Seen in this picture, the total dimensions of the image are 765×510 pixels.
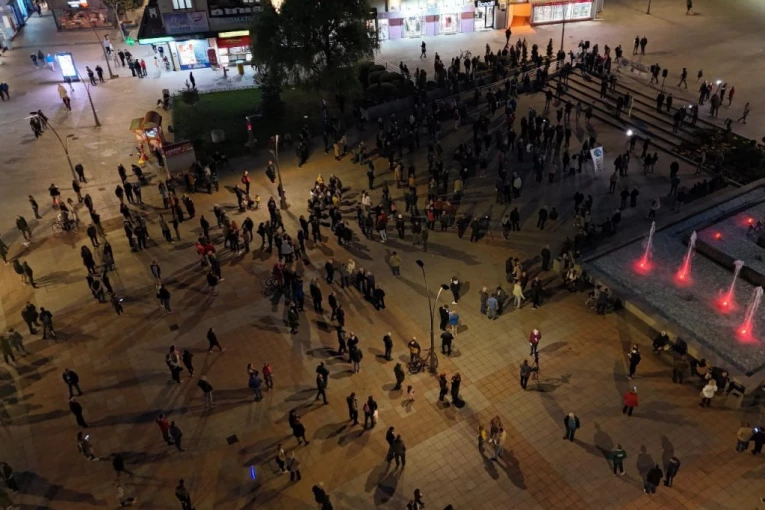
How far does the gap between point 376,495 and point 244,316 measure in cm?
980

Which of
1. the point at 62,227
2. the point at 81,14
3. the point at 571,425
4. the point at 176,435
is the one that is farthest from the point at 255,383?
the point at 81,14

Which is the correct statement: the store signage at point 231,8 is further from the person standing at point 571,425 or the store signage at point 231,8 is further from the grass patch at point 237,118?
the person standing at point 571,425

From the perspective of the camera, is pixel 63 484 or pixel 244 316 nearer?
pixel 63 484

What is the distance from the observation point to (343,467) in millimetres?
19234

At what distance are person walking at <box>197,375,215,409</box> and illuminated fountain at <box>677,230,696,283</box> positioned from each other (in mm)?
18642

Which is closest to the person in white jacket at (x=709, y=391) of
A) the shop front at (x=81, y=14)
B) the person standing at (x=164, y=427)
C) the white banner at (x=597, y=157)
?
the white banner at (x=597, y=157)

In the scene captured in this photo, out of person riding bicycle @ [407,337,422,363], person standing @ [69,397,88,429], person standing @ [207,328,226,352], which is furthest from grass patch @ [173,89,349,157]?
person riding bicycle @ [407,337,422,363]

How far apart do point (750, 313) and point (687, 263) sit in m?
3.47

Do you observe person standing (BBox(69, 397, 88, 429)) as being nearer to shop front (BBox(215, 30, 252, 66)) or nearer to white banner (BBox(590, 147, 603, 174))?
white banner (BBox(590, 147, 603, 174))

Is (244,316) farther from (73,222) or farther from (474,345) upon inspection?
(73,222)

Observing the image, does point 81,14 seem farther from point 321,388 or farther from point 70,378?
point 321,388

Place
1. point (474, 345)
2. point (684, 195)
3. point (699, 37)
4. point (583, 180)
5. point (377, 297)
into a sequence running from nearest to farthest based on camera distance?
point (474, 345) → point (377, 297) → point (684, 195) → point (583, 180) → point (699, 37)

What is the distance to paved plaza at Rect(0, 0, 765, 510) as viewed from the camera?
18.6m

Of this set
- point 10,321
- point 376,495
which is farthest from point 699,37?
point 10,321
